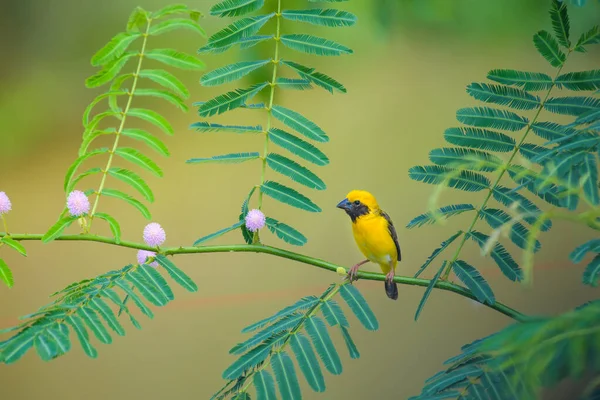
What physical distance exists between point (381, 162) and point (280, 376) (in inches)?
49.4

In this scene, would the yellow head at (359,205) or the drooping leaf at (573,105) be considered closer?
the drooping leaf at (573,105)

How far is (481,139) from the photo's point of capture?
3.15 feet

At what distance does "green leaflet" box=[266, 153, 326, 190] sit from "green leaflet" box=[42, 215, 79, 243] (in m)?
0.30

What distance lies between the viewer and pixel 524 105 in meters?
0.95

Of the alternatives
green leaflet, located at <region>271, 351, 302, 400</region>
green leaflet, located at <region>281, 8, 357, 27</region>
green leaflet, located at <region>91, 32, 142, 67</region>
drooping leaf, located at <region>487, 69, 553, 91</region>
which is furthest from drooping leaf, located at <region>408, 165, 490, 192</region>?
green leaflet, located at <region>91, 32, 142, 67</region>

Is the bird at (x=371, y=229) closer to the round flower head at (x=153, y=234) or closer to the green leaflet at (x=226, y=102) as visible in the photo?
the green leaflet at (x=226, y=102)

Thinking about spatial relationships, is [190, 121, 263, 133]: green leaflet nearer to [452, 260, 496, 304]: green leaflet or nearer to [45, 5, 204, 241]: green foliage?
[45, 5, 204, 241]: green foliage

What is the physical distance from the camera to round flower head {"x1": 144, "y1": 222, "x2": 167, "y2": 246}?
0.83m

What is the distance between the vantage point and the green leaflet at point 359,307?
88cm

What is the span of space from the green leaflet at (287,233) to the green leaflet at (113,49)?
0.34 metres

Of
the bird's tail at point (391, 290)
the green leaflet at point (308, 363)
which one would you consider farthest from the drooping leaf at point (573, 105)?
the bird's tail at point (391, 290)

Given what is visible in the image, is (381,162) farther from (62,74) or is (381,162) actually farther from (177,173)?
(62,74)

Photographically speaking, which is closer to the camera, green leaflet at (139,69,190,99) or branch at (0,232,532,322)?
branch at (0,232,532,322)

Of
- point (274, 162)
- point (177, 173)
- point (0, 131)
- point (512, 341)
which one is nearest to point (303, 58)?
point (177, 173)
